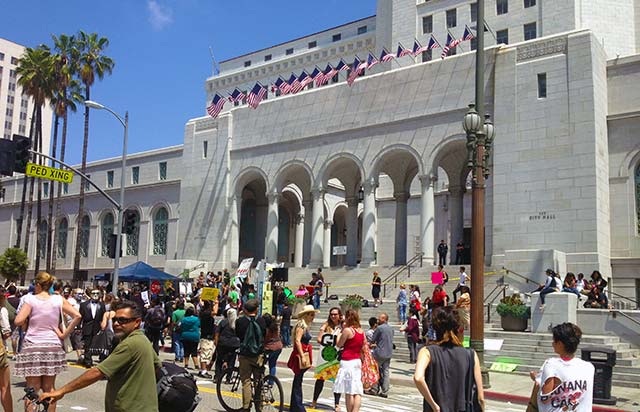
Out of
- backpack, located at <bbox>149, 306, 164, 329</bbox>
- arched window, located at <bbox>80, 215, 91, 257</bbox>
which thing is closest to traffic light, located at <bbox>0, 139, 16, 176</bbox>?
backpack, located at <bbox>149, 306, 164, 329</bbox>

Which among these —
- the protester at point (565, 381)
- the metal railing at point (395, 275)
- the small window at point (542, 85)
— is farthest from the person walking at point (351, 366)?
the small window at point (542, 85)

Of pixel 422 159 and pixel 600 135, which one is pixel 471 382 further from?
pixel 422 159

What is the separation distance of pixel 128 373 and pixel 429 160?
29.7 meters

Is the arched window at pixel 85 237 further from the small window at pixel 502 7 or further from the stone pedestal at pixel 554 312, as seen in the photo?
the stone pedestal at pixel 554 312

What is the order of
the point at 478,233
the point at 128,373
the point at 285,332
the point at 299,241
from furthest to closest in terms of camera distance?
the point at 299,241, the point at 285,332, the point at 478,233, the point at 128,373

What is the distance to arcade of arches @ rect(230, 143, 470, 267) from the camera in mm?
35750

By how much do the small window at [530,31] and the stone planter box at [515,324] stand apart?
31199mm

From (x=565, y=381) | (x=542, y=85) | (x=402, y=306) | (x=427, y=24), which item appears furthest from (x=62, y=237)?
(x=565, y=381)

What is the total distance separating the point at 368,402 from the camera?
13.5m

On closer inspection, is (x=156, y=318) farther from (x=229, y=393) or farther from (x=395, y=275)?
(x=395, y=275)

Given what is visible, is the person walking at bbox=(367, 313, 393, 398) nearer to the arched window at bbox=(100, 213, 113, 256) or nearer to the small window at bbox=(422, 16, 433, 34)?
the small window at bbox=(422, 16, 433, 34)

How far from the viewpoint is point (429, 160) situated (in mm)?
33969

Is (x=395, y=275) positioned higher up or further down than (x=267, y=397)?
higher up

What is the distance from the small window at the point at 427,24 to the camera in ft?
169
